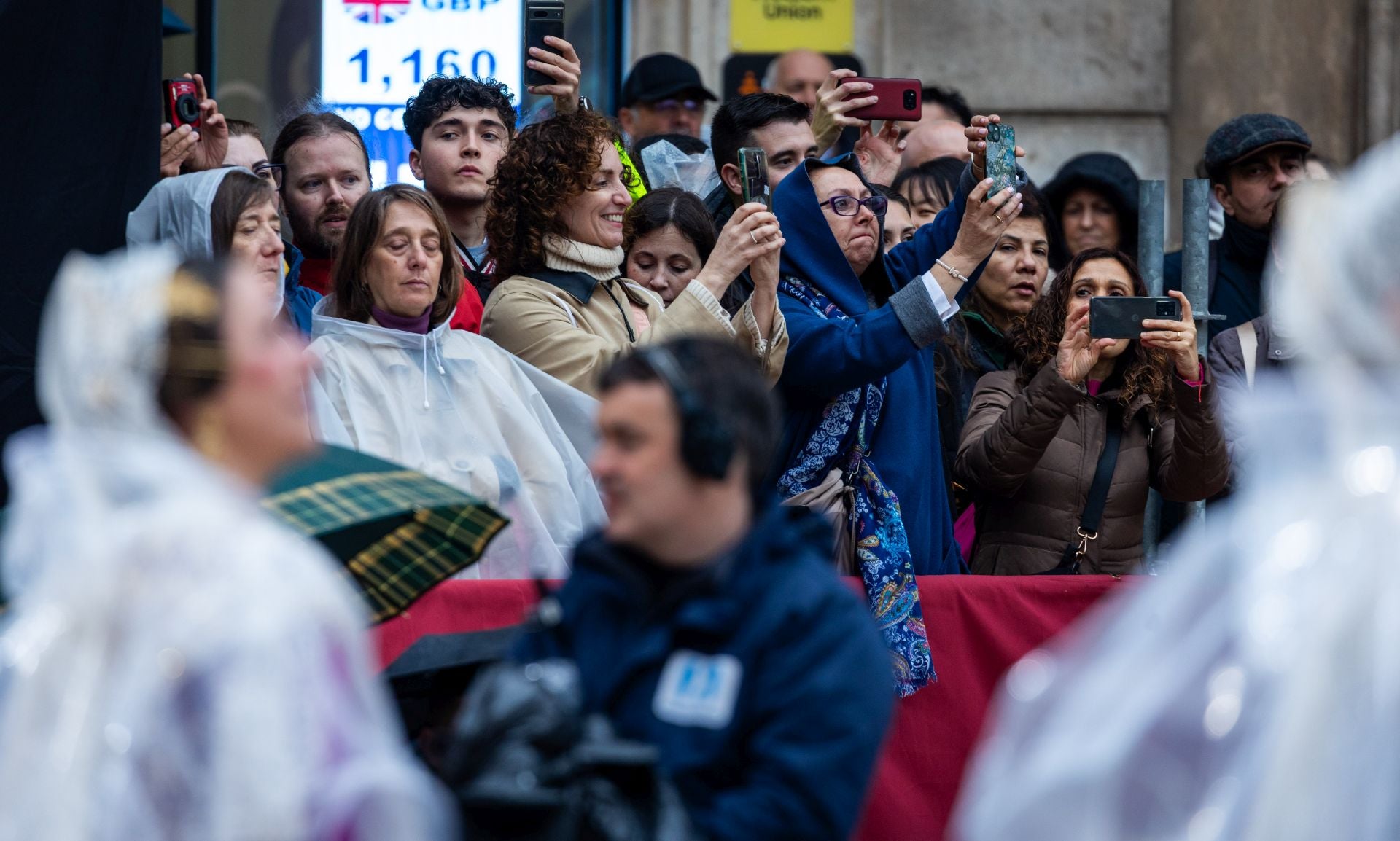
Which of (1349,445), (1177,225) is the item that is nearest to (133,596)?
(1349,445)

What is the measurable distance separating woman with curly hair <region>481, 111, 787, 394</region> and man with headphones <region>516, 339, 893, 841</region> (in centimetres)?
172

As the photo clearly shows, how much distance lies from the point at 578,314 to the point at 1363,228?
2798 mm

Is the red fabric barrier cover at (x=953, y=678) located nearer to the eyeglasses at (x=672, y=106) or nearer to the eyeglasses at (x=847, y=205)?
the eyeglasses at (x=847, y=205)

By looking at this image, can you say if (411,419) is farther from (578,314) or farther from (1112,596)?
(1112,596)

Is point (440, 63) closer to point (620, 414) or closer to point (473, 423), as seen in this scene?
point (473, 423)

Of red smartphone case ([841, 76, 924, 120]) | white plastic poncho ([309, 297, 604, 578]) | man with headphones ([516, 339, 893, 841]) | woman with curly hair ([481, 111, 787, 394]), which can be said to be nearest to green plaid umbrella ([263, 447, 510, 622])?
man with headphones ([516, 339, 893, 841])

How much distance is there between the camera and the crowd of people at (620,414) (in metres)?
2.38

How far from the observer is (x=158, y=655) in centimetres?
233

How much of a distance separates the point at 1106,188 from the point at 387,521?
13.6 ft

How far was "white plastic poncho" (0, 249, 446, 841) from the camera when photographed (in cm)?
231

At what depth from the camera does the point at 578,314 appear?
493 cm

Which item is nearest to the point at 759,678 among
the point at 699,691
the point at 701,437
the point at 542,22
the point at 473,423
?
the point at 699,691

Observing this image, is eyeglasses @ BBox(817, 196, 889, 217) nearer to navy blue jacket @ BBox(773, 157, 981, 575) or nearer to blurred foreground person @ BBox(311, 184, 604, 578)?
navy blue jacket @ BBox(773, 157, 981, 575)

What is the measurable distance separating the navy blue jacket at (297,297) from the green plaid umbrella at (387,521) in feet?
4.84
